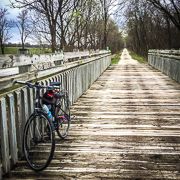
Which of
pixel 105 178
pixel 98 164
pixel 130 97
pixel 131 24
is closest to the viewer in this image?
pixel 105 178

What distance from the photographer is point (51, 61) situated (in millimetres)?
6543

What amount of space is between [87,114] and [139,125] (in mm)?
1559

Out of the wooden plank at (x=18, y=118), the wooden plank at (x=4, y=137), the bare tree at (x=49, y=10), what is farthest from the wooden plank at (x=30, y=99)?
the bare tree at (x=49, y=10)

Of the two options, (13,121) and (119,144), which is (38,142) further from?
(119,144)

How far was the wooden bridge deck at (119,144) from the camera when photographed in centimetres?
401

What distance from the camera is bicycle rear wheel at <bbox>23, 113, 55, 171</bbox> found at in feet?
13.5

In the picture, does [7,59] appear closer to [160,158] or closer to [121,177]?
[121,177]

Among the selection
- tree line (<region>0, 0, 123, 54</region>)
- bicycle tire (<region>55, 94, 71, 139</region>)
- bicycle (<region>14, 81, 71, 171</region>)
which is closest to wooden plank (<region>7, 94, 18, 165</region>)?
bicycle (<region>14, 81, 71, 171</region>)

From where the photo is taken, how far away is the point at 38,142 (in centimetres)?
511

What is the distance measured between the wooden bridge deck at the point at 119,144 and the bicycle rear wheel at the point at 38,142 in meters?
0.13

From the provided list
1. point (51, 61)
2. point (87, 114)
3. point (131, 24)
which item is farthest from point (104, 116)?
point (131, 24)

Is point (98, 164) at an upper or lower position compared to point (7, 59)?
lower

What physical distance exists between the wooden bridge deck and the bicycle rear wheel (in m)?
0.13

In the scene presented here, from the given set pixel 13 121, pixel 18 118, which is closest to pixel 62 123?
pixel 18 118
